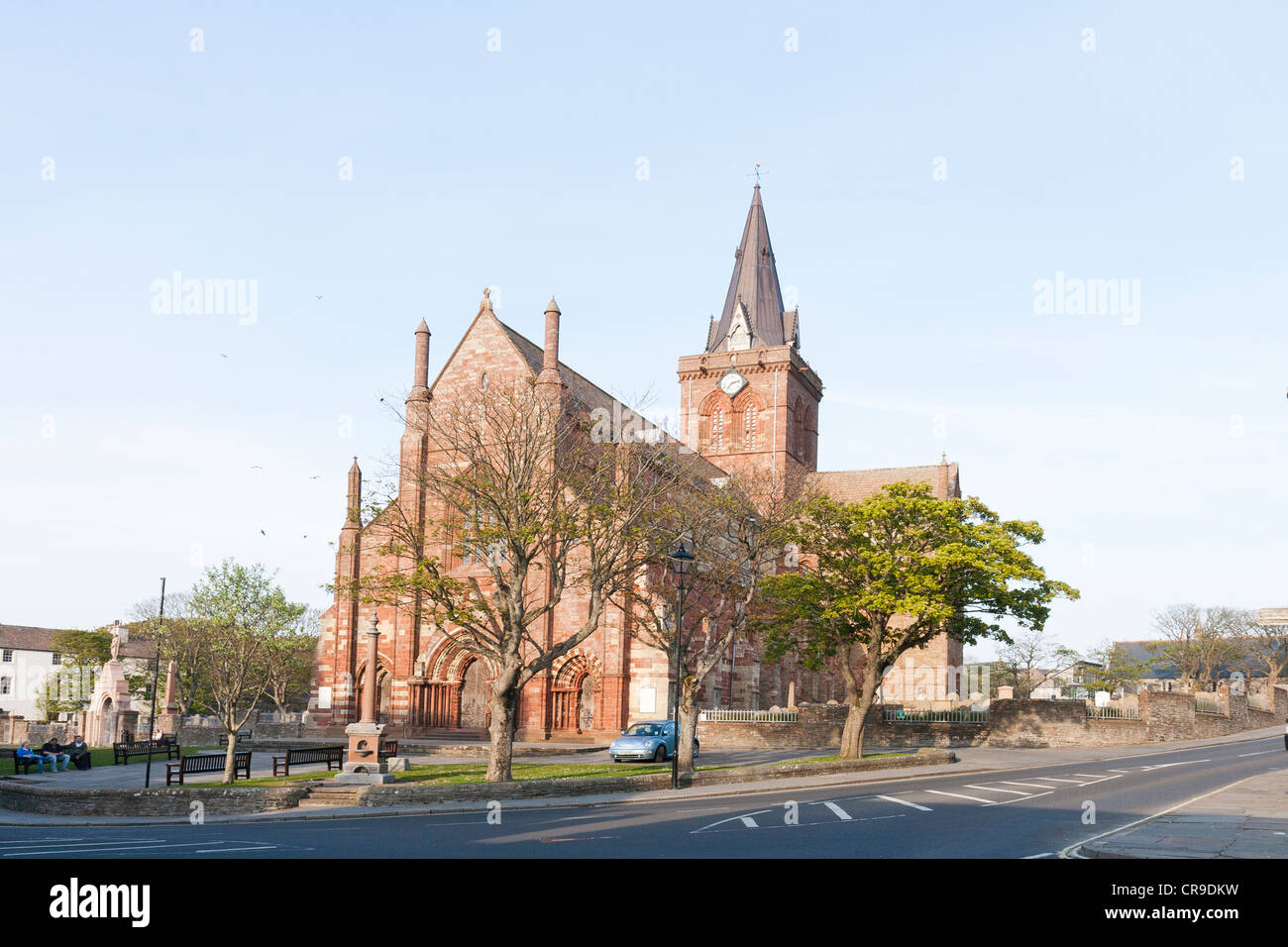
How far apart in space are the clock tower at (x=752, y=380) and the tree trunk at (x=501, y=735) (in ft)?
160

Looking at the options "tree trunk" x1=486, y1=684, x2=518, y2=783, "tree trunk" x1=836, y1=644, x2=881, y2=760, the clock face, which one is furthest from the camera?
the clock face

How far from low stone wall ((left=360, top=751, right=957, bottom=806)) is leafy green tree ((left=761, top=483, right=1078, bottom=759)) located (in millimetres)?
5966

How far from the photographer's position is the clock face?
77875 millimetres

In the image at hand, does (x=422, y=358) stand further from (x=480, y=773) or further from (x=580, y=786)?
(x=580, y=786)

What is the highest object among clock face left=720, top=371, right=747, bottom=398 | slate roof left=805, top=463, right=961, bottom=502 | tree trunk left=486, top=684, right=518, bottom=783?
clock face left=720, top=371, right=747, bottom=398

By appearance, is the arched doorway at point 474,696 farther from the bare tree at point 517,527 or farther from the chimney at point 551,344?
the bare tree at point 517,527

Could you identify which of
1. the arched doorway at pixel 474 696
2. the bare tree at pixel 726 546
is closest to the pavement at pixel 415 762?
→ the bare tree at pixel 726 546

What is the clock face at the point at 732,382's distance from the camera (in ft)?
255

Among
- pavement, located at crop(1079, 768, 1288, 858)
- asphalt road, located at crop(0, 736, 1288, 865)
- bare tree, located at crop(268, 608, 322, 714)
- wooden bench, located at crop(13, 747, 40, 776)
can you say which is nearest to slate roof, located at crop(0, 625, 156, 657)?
bare tree, located at crop(268, 608, 322, 714)

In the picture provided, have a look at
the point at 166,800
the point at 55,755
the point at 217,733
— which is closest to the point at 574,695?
the point at 55,755

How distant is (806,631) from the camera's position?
41.2m

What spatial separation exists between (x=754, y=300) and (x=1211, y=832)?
217ft

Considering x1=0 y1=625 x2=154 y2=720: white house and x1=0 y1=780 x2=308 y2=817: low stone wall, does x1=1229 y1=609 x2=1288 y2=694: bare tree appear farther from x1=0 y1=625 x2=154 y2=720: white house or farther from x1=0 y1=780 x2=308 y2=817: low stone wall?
x1=0 y1=625 x2=154 y2=720: white house
